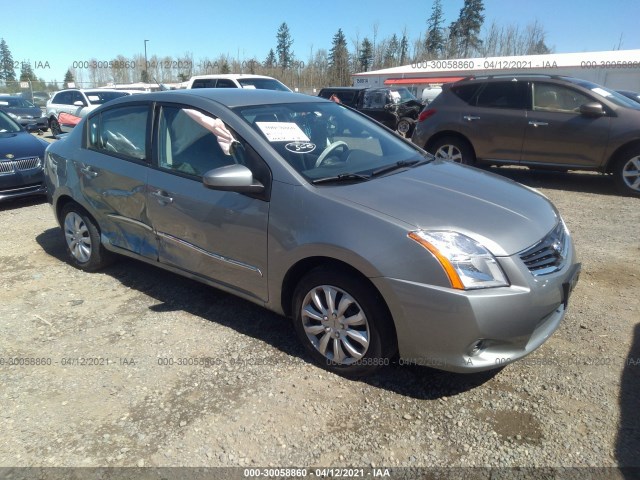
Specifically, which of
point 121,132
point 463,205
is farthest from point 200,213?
point 463,205

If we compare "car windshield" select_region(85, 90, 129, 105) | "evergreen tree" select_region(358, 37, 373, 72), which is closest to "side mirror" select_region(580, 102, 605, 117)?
"car windshield" select_region(85, 90, 129, 105)

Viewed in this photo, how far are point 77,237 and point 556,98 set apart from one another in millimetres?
7061

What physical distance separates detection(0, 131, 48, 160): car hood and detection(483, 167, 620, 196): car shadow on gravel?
7.19 meters

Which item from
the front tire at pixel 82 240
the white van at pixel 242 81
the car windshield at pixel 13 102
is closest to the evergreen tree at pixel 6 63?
the car windshield at pixel 13 102

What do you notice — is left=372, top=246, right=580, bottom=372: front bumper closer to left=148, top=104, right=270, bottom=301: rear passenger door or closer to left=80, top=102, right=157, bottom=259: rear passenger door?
left=148, top=104, right=270, bottom=301: rear passenger door

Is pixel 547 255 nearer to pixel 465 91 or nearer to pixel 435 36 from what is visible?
pixel 465 91

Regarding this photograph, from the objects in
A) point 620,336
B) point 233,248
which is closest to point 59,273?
point 233,248

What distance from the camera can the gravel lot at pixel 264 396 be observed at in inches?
95.5

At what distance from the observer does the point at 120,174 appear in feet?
13.1

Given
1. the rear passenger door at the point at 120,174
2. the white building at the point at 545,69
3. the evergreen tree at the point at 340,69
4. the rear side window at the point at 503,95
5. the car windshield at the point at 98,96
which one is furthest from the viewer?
the evergreen tree at the point at 340,69

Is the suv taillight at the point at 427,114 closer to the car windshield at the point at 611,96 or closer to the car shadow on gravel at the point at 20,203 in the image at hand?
the car windshield at the point at 611,96

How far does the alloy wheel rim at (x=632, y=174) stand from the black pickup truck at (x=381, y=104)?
910 cm

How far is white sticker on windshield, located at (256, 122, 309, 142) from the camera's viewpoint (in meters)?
3.27

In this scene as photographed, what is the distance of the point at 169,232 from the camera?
3678 mm
